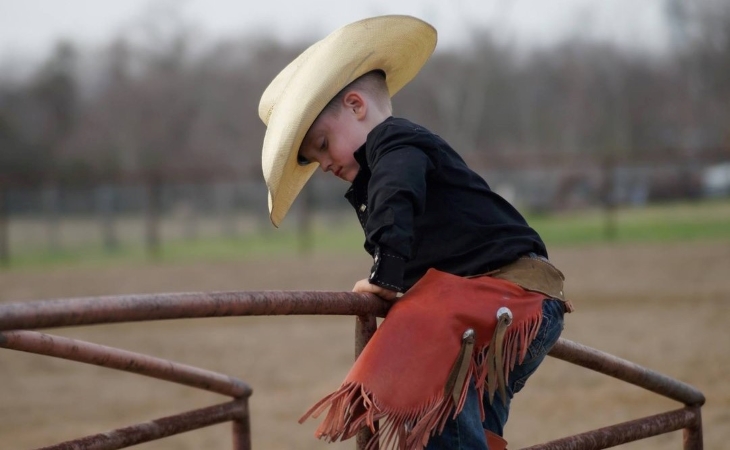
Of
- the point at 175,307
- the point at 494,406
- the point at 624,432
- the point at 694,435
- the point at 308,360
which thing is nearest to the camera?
the point at 175,307

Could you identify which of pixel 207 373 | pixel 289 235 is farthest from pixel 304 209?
pixel 207 373

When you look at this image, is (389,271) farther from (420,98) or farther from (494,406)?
(420,98)

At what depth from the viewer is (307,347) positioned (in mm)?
7758

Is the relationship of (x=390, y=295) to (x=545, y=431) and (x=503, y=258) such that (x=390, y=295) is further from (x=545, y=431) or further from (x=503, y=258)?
(x=545, y=431)

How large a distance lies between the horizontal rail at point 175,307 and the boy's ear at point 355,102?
463 mm

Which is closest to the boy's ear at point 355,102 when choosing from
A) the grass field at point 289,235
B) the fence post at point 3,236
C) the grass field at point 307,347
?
the grass field at point 307,347

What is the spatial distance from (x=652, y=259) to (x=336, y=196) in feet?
33.8

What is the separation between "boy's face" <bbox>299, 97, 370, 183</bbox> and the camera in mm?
1937

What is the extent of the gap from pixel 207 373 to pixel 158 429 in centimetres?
27

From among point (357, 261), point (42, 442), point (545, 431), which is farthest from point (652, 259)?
point (42, 442)

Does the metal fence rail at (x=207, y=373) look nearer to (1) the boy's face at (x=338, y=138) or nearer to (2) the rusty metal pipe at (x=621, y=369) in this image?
(2) the rusty metal pipe at (x=621, y=369)

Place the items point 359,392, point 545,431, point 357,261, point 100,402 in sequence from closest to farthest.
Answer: point 359,392 < point 545,431 < point 100,402 < point 357,261

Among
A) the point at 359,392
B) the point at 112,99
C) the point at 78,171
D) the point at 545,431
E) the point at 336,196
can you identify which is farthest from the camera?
the point at 112,99

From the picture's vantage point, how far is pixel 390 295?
1692mm
